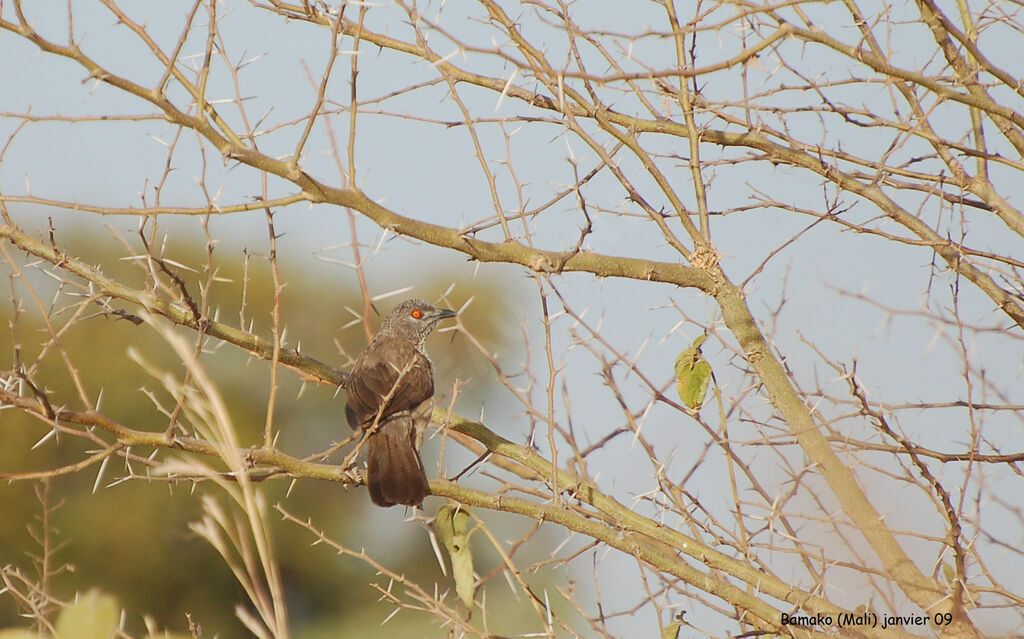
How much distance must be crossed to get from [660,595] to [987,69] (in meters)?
2.22

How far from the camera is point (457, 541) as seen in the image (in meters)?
3.56

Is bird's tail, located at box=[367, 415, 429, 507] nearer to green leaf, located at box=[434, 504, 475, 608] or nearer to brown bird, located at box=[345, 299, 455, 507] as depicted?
brown bird, located at box=[345, 299, 455, 507]

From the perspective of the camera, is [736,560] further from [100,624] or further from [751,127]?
[100,624]

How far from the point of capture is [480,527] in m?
3.38

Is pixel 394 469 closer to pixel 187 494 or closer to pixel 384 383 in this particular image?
pixel 384 383

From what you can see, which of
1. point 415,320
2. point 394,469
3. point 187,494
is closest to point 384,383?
point 394,469

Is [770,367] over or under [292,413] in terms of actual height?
under

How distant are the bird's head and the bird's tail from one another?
157 cm

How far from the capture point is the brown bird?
172 inches

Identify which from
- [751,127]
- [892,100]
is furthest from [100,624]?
[892,100]

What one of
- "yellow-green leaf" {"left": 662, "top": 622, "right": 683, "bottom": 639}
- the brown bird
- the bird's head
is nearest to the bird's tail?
the brown bird

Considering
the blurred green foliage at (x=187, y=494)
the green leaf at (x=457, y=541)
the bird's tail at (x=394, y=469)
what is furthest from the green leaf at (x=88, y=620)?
the blurred green foliage at (x=187, y=494)

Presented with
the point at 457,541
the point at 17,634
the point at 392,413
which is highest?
the point at 392,413

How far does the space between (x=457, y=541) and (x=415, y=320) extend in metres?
3.07
